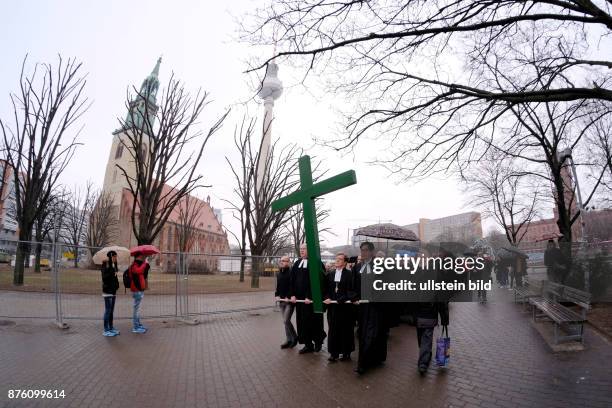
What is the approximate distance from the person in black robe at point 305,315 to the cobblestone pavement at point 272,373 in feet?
0.91

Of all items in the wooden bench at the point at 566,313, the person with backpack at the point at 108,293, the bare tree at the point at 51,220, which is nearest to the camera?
the wooden bench at the point at 566,313

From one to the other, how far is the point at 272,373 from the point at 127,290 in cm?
694

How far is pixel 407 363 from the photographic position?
19.5ft

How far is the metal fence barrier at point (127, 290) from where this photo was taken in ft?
30.0

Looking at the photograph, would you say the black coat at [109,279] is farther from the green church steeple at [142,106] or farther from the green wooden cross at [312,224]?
the green church steeple at [142,106]

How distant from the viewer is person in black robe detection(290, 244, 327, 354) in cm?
686

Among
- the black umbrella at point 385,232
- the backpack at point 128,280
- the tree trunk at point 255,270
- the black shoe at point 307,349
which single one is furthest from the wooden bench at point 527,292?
the backpack at point 128,280

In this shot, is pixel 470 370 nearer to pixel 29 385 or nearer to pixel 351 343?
pixel 351 343

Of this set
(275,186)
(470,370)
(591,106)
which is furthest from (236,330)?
(275,186)

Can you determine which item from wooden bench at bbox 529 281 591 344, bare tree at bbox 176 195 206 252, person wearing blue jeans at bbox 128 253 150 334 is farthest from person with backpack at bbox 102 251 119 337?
bare tree at bbox 176 195 206 252

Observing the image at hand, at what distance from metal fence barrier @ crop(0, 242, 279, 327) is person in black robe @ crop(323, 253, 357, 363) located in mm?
5325

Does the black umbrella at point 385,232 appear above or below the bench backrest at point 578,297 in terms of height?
above

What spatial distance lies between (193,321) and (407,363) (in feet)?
20.4

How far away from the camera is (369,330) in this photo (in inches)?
221
